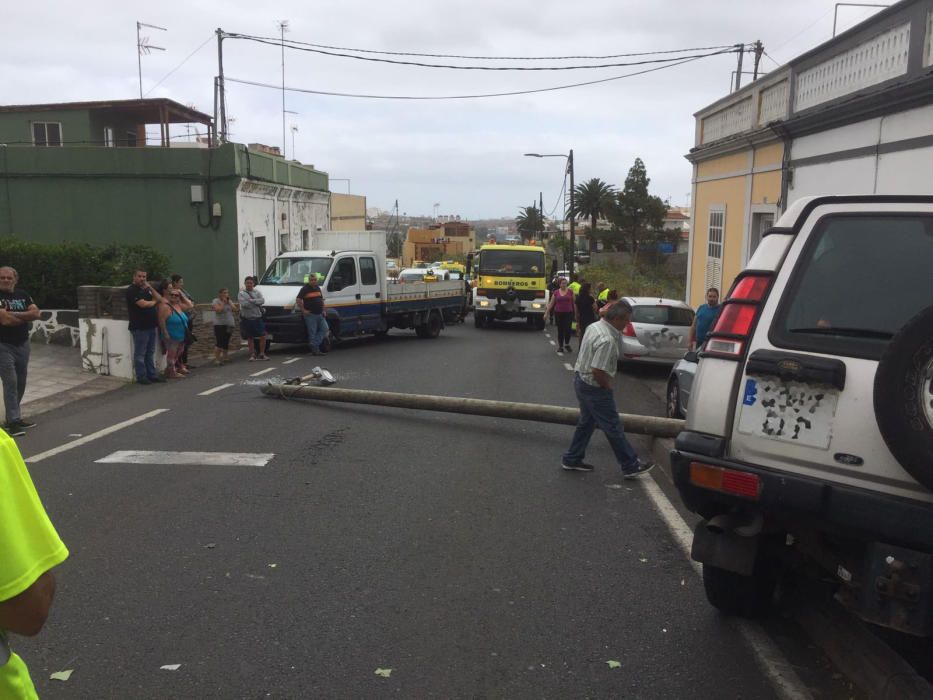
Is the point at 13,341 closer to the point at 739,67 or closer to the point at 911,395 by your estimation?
the point at 911,395

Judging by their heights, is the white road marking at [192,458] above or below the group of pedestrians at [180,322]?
below

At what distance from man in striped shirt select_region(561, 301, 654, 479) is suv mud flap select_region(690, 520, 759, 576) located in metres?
3.36

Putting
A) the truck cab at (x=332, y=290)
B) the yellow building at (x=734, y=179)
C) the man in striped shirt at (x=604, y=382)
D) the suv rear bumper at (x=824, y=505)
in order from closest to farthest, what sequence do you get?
the suv rear bumper at (x=824, y=505), the man in striped shirt at (x=604, y=382), the yellow building at (x=734, y=179), the truck cab at (x=332, y=290)

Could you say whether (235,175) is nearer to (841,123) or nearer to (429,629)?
(841,123)

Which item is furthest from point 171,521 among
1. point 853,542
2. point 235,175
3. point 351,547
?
point 235,175

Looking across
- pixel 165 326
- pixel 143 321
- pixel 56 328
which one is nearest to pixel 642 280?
pixel 56 328

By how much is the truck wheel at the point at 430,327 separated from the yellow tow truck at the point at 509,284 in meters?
4.09

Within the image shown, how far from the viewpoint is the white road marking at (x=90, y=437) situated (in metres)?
8.16

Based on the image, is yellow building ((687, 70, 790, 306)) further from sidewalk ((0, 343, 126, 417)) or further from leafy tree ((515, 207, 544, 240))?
leafy tree ((515, 207, 544, 240))

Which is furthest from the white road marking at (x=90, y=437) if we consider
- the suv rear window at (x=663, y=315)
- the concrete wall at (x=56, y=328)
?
the suv rear window at (x=663, y=315)

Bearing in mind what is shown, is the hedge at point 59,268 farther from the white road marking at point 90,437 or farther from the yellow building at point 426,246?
the yellow building at point 426,246

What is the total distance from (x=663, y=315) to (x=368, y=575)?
1117cm

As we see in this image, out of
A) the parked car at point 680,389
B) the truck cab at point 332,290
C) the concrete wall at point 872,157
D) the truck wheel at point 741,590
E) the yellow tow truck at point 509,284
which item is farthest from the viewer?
the yellow tow truck at point 509,284

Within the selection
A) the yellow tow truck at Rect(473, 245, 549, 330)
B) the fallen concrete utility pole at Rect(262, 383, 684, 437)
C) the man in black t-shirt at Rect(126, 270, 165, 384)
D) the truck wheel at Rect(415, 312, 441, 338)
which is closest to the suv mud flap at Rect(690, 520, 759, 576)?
the fallen concrete utility pole at Rect(262, 383, 684, 437)
